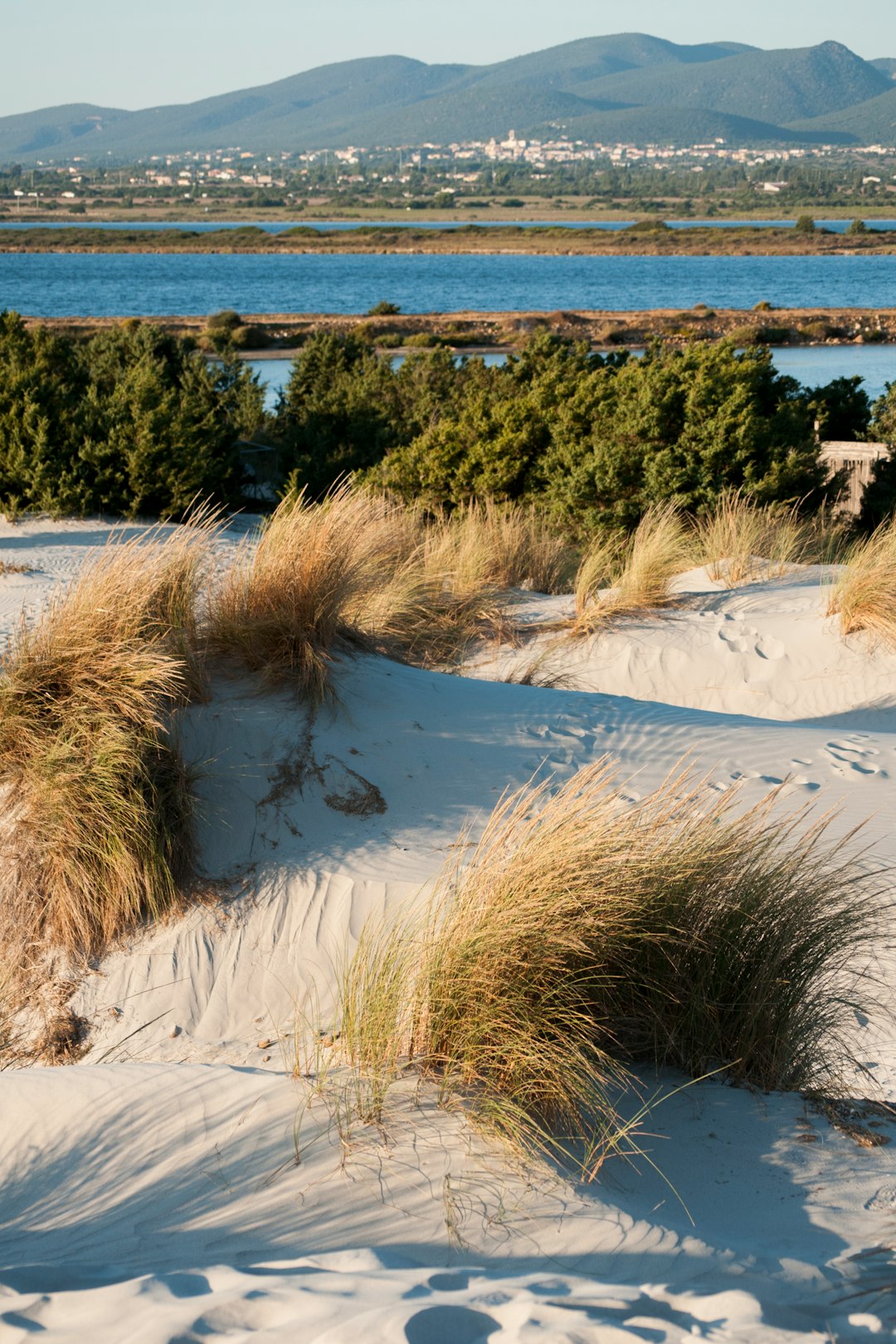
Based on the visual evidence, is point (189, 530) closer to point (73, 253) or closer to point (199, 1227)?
point (199, 1227)

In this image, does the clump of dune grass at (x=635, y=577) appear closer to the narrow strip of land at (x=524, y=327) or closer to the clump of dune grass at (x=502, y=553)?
the clump of dune grass at (x=502, y=553)

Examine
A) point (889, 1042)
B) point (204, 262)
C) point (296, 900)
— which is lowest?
point (889, 1042)

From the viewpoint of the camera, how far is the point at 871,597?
26.7 feet

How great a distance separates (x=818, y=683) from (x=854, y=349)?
32.2 metres

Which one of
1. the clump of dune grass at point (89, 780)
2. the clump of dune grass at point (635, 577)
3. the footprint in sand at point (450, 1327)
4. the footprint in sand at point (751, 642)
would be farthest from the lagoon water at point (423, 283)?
the footprint in sand at point (450, 1327)

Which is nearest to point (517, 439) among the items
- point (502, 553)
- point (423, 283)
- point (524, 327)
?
point (502, 553)

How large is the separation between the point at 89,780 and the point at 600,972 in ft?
6.82

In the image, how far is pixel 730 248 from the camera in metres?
90.8

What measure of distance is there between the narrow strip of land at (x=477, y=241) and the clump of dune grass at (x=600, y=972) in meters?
90.7

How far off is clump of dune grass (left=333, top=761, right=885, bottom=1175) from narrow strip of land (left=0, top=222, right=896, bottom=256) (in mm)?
90658

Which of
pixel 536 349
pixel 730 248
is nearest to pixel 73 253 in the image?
pixel 730 248

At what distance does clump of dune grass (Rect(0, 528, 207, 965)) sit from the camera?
450 cm

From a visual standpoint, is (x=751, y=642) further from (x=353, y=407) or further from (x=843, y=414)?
(x=353, y=407)

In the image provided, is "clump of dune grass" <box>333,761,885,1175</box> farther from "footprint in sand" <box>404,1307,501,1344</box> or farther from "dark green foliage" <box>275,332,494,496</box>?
"dark green foliage" <box>275,332,494,496</box>
